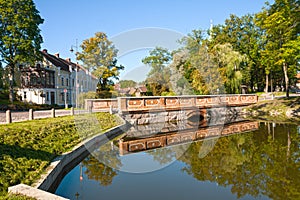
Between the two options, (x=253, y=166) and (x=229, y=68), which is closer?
(x=253, y=166)

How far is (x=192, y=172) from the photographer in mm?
7133

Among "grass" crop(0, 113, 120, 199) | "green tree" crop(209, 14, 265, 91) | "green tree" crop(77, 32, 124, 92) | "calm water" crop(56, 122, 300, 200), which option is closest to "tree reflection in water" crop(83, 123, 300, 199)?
"calm water" crop(56, 122, 300, 200)

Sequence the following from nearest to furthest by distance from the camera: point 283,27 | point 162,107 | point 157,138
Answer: point 157,138 → point 162,107 → point 283,27

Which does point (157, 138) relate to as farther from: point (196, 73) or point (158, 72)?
point (158, 72)

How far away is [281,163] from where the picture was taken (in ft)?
24.9

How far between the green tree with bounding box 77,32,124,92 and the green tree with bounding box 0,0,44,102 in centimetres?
636

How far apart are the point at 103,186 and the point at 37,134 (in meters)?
3.89

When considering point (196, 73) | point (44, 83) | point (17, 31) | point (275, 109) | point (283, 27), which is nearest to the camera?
point (283, 27)

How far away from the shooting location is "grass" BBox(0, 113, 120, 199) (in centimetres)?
536

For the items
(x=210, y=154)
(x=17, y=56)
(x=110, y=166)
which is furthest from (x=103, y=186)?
(x=17, y=56)

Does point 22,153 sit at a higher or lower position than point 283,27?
lower

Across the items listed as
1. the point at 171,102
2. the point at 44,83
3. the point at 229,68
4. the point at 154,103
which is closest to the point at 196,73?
the point at 229,68

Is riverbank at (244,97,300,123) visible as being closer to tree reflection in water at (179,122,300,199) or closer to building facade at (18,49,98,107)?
tree reflection in water at (179,122,300,199)

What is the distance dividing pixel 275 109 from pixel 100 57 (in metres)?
22.0
